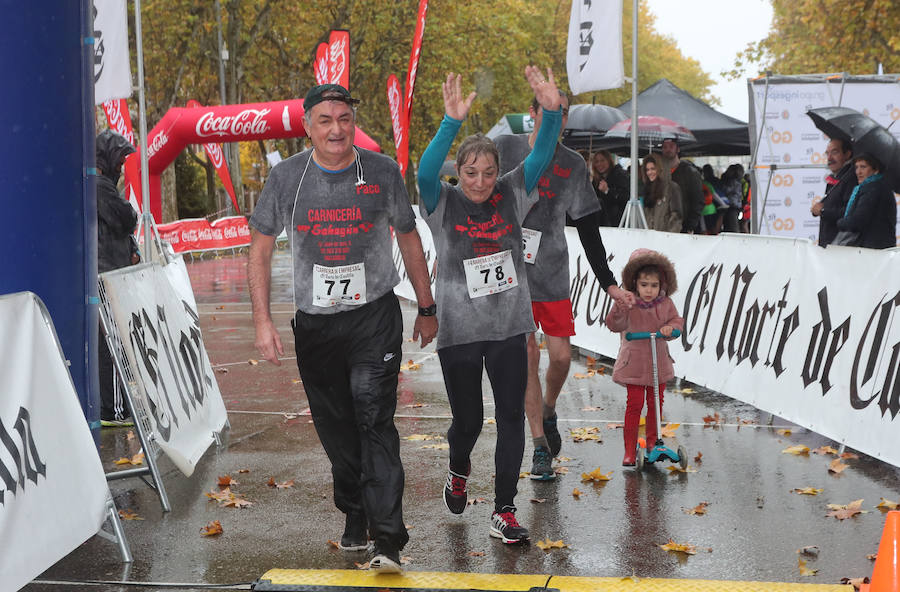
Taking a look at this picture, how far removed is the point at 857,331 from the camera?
698cm

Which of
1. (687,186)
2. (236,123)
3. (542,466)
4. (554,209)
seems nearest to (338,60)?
(236,123)

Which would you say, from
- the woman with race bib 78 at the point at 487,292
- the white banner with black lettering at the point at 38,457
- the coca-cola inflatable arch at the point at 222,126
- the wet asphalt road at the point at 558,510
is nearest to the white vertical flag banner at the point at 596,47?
the wet asphalt road at the point at 558,510

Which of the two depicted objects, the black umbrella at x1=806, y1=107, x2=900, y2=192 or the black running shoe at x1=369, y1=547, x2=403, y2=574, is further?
the black umbrella at x1=806, y1=107, x2=900, y2=192

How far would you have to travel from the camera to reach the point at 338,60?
21.4 meters

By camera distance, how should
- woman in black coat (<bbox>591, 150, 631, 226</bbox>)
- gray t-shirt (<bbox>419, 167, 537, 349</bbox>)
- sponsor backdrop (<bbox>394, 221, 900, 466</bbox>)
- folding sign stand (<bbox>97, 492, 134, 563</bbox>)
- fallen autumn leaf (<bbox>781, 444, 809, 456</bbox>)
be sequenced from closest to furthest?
folding sign stand (<bbox>97, 492, 134, 563</bbox>), gray t-shirt (<bbox>419, 167, 537, 349</bbox>), sponsor backdrop (<bbox>394, 221, 900, 466</bbox>), fallen autumn leaf (<bbox>781, 444, 809, 456</bbox>), woman in black coat (<bbox>591, 150, 631, 226</bbox>)

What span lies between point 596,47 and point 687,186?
267 cm

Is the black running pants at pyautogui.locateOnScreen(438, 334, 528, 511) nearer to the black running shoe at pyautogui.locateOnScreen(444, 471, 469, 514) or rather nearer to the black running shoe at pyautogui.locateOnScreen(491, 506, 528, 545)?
the black running shoe at pyautogui.locateOnScreen(491, 506, 528, 545)

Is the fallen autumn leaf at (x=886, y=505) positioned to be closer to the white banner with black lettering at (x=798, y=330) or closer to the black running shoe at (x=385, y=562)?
the white banner with black lettering at (x=798, y=330)

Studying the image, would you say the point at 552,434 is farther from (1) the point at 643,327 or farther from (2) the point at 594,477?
(1) the point at 643,327

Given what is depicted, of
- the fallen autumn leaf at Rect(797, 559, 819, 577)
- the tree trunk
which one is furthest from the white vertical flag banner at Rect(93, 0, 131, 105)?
the tree trunk

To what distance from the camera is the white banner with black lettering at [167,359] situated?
237 inches

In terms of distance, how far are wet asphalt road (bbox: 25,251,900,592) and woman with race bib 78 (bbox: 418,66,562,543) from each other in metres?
0.41

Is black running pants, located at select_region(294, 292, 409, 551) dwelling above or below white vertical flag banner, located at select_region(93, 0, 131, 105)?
below

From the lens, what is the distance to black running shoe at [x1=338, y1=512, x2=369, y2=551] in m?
5.23
